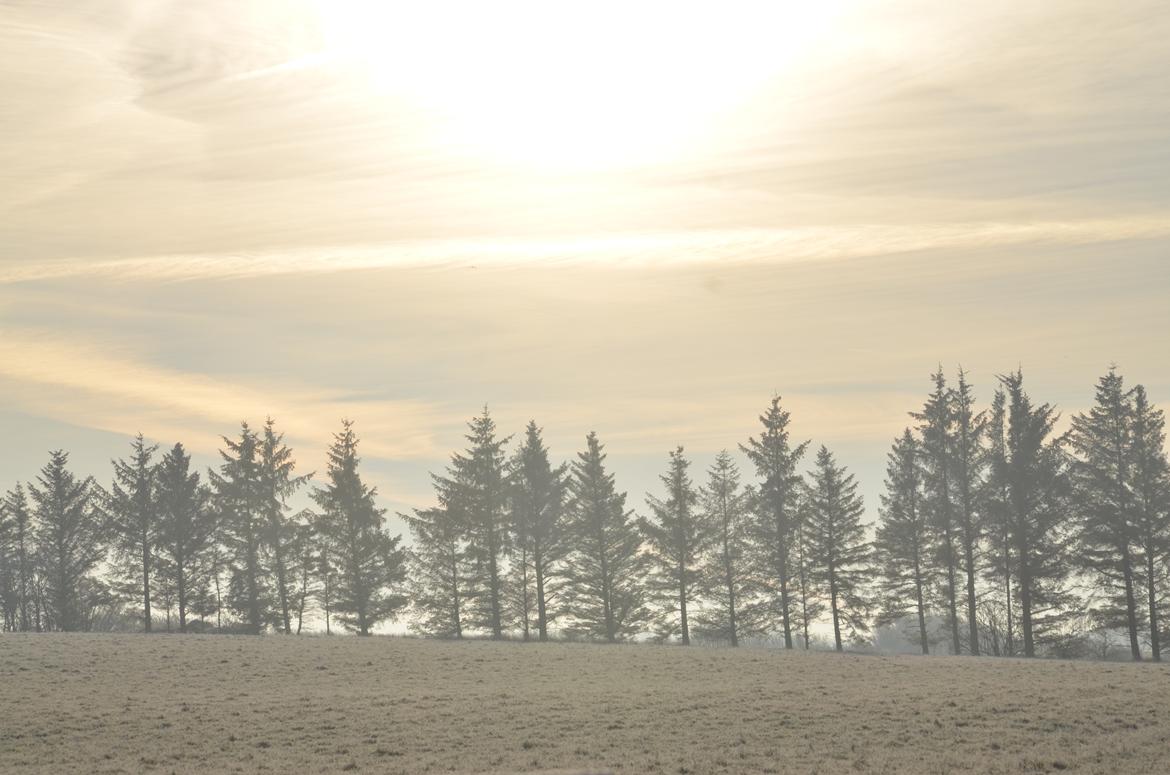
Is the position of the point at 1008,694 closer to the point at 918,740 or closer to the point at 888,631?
the point at 918,740

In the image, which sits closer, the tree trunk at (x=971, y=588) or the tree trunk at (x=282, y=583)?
the tree trunk at (x=971, y=588)

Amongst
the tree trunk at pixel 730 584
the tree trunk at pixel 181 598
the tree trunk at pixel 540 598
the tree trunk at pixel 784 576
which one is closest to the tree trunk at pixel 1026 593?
the tree trunk at pixel 784 576

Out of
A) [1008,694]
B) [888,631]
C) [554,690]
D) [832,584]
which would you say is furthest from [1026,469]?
[888,631]

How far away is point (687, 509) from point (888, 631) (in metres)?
91.7

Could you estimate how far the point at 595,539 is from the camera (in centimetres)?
7369

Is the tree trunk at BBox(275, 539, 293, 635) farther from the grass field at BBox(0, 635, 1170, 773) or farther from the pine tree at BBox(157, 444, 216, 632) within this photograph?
the grass field at BBox(0, 635, 1170, 773)

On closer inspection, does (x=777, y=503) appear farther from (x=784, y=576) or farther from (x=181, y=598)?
(x=181, y=598)

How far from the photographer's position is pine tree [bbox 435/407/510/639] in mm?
72625

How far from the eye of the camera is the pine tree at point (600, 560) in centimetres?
7338

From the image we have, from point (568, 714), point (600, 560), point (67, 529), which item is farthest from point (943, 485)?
point (67, 529)

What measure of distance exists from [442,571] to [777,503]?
22172 millimetres

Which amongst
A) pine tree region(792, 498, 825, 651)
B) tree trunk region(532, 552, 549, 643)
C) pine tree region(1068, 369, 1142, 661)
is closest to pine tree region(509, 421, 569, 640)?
tree trunk region(532, 552, 549, 643)

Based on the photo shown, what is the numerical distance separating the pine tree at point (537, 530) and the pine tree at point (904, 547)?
65.7ft

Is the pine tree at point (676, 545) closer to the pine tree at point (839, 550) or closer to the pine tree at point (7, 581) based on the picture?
the pine tree at point (839, 550)
